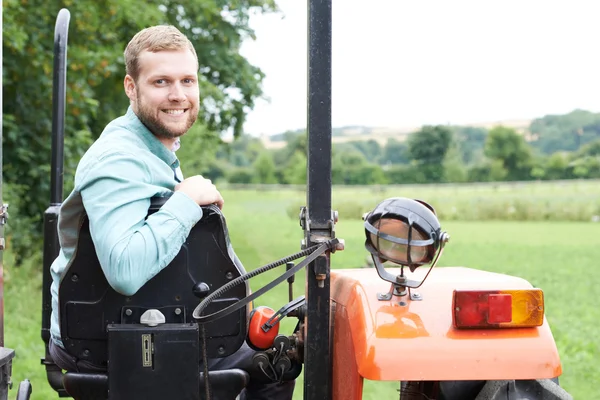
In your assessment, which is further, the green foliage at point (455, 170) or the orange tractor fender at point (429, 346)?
the green foliage at point (455, 170)

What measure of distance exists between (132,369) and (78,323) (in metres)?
0.20

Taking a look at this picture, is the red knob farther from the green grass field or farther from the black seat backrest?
the green grass field

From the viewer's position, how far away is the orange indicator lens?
77.5 inches

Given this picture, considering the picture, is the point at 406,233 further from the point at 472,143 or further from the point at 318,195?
the point at 472,143

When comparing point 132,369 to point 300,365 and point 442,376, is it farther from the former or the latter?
point 442,376

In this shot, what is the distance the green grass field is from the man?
2907mm

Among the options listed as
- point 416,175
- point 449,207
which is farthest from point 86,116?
point 416,175

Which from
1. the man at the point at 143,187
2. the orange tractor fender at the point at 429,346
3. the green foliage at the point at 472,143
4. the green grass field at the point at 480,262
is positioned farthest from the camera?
the green foliage at the point at 472,143

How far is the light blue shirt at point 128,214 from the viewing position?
2.02m

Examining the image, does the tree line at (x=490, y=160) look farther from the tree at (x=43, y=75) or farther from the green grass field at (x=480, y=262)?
the tree at (x=43, y=75)

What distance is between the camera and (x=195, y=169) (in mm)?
25797

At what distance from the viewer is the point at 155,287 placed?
2180 mm

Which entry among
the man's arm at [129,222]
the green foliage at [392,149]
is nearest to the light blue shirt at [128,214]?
the man's arm at [129,222]

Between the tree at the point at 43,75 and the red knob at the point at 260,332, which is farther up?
the tree at the point at 43,75
